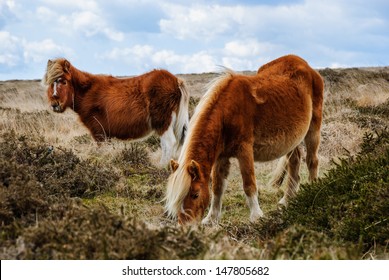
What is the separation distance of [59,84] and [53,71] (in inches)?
11.4

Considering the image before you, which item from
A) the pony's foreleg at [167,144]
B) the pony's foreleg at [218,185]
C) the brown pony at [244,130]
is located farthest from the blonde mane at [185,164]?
the pony's foreleg at [167,144]

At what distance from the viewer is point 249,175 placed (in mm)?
6059

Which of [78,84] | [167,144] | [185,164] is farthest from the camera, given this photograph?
[78,84]

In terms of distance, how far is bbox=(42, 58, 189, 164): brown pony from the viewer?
10094 millimetres

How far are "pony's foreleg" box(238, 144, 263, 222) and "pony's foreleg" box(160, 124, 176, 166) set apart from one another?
3715 mm

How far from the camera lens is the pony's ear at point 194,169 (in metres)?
5.00

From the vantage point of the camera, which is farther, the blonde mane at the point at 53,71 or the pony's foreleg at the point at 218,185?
the blonde mane at the point at 53,71

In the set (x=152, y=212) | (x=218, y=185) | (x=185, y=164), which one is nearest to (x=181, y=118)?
(x=218, y=185)

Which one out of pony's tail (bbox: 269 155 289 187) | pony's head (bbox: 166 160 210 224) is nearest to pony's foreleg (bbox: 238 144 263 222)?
pony's head (bbox: 166 160 210 224)

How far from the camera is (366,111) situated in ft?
47.5

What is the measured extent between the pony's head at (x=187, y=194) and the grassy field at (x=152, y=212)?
17 centimetres

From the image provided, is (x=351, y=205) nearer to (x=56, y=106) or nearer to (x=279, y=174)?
(x=279, y=174)

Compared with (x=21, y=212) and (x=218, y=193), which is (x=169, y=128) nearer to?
(x=218, y=193)

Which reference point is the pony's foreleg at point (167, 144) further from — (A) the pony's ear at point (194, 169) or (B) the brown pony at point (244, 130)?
(A) the pony's ear at point (194, 169)
